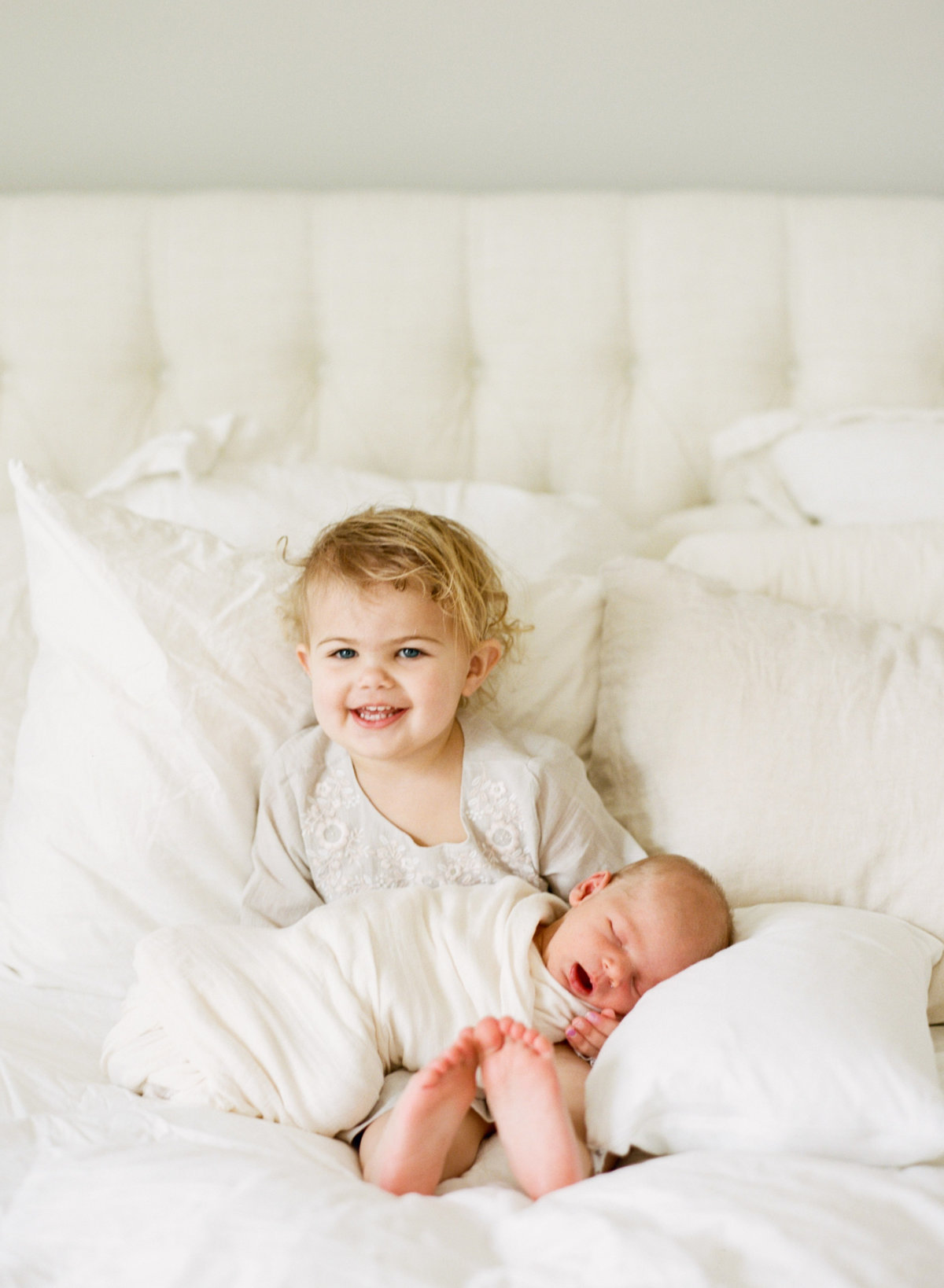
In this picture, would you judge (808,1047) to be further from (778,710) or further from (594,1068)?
(778,710)

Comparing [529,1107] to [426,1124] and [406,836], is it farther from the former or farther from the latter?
[406,836]

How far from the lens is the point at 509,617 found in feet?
4.32

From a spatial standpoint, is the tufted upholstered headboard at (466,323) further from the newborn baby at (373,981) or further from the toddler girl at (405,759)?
the newborn baby at (373,981)

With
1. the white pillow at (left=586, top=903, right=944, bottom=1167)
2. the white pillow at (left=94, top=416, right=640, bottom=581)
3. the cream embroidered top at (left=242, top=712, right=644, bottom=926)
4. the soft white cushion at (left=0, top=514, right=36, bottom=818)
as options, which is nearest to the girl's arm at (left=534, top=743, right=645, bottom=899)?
the cream embroidered top at (left=242, top=712, right=644, bottom=926)

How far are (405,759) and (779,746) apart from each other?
1.37ft

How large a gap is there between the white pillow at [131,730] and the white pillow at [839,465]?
647 mm

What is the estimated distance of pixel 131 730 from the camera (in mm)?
1188

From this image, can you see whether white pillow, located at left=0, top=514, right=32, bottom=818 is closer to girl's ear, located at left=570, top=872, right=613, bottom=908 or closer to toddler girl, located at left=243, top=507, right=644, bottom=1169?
toddler girl, located at left=243, top=507, right=644, bottom=1169

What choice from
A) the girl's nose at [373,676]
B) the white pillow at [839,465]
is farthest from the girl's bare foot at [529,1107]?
the white pillow at [839,465]

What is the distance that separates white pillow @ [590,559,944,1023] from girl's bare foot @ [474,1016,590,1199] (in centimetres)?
36

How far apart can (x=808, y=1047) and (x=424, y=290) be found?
1276mm

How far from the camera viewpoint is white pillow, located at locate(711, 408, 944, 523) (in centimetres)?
158

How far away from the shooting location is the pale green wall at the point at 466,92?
70.4 inches

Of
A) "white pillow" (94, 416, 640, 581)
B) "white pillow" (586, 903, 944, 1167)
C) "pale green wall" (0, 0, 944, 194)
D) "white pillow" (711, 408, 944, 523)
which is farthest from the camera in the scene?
"pale green wall" (0, 0, 944, 194)
